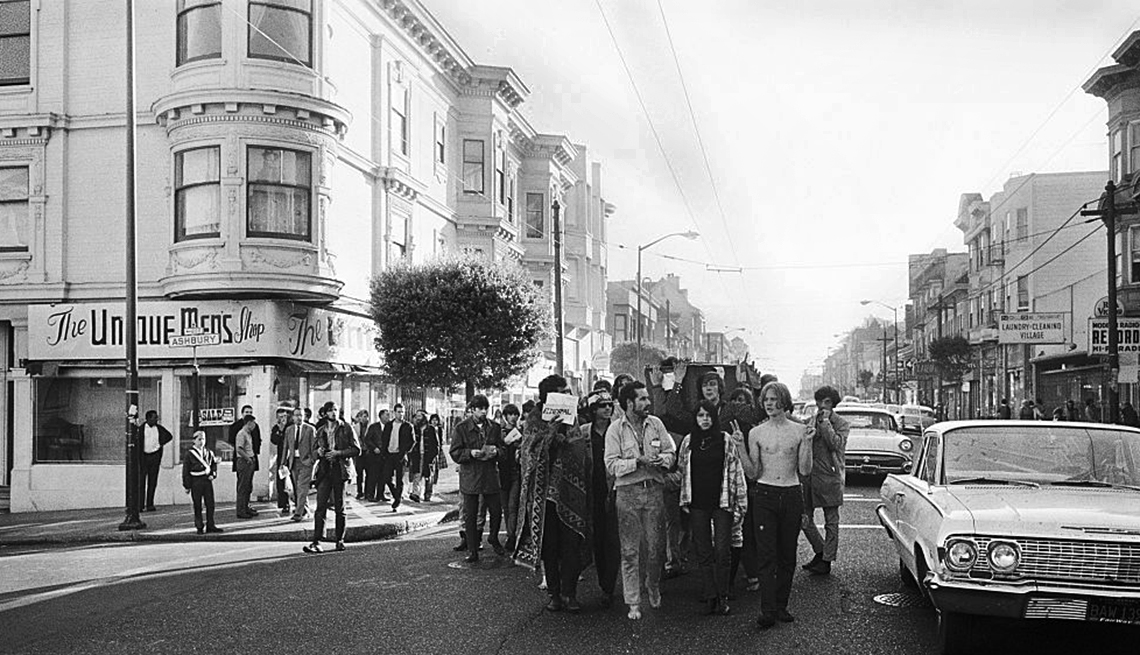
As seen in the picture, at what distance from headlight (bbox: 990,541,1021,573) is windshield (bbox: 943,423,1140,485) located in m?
1.51

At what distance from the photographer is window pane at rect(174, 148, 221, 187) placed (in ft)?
73.3

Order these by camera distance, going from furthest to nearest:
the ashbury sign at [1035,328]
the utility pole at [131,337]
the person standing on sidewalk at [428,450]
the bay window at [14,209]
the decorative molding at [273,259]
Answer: the ashbury sign at [1035,328]
the bay window at [14,209]
the decorative molding at [273,259]
the person standing on sidewalk at [428,450]
the utility pole at [131,337]

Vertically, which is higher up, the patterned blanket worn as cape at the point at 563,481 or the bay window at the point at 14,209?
the bay window at the point at 14,209

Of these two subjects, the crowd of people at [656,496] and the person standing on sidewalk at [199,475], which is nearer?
the crowd of people at [656,496]

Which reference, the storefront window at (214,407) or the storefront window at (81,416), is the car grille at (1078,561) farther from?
the storefront window at (81,416)

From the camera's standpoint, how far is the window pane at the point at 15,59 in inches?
941

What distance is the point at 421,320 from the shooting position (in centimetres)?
2491

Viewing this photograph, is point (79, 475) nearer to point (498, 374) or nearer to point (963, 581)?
point (498, 374)

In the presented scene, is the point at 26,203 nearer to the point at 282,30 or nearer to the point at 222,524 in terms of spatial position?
the point at 282,30

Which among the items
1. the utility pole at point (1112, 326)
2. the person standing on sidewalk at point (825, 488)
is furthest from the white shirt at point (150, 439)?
the utility pole at point (1112, 326)

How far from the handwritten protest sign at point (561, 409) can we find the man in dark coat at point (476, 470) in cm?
308

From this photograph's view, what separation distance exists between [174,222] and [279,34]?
4.24 m

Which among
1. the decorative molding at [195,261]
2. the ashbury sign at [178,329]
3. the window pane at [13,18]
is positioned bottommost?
the ashbury sign at [178,329]

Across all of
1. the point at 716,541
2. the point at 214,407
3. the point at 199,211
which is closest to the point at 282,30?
the point at 199,211
